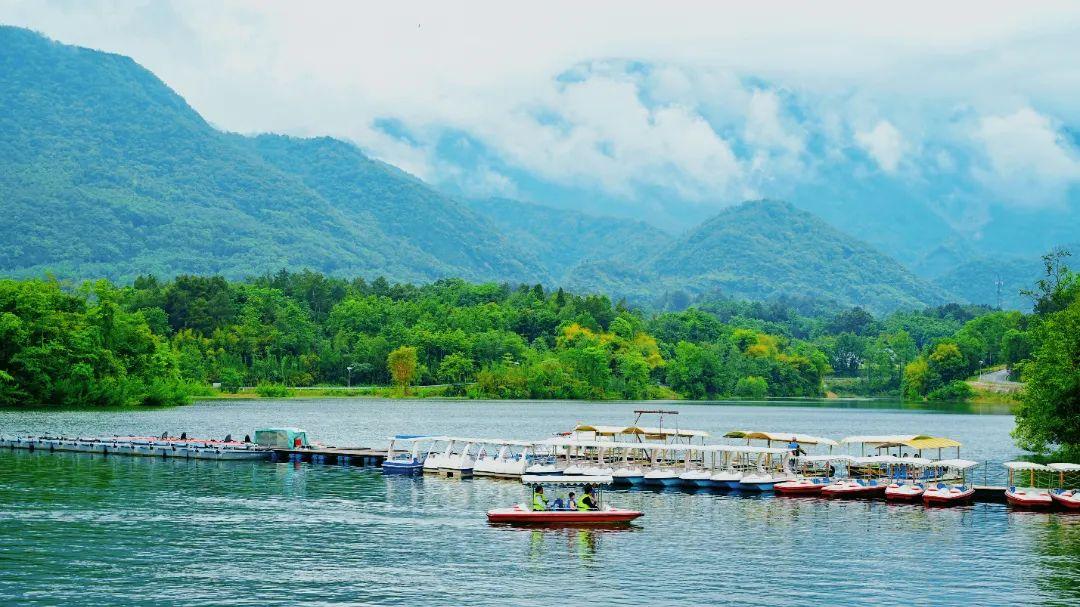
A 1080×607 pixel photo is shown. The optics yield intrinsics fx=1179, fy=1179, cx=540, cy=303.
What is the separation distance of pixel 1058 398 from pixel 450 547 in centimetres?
5437

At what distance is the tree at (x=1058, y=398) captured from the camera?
88.2 metres

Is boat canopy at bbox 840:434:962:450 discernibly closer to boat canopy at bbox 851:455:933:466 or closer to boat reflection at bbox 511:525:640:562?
boat canopy at bbox 851:455:933:466

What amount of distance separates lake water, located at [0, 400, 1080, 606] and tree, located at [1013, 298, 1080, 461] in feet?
66.9

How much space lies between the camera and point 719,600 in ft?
148

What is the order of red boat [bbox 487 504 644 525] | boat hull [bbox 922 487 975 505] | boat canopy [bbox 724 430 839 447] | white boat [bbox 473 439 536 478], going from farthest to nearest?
boat canopy [bbox 724 430 839 447] < white boat [bbox 473 439 536 478] < boat hull [bbox 922 487 975 505] < red boat [bbox 487 504 644 525]

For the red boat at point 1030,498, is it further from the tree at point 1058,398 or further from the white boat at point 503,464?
the white boat at point 503,464

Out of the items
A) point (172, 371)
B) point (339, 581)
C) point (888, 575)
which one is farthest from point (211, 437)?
point (888, 575)

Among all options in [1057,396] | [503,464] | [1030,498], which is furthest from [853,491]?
[503,464]

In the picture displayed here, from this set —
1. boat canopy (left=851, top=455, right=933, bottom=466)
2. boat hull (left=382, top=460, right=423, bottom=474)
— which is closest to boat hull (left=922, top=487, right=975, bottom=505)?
boat canopy (left=851, top=455, right=933, bottom=466)

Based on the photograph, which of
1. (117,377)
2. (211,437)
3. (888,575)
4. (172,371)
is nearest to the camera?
(888,575)

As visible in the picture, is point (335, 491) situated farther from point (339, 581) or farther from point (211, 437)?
point (211, 437)

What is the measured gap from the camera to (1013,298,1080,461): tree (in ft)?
290

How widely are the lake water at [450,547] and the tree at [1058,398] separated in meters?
20.4

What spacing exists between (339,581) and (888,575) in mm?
23299
